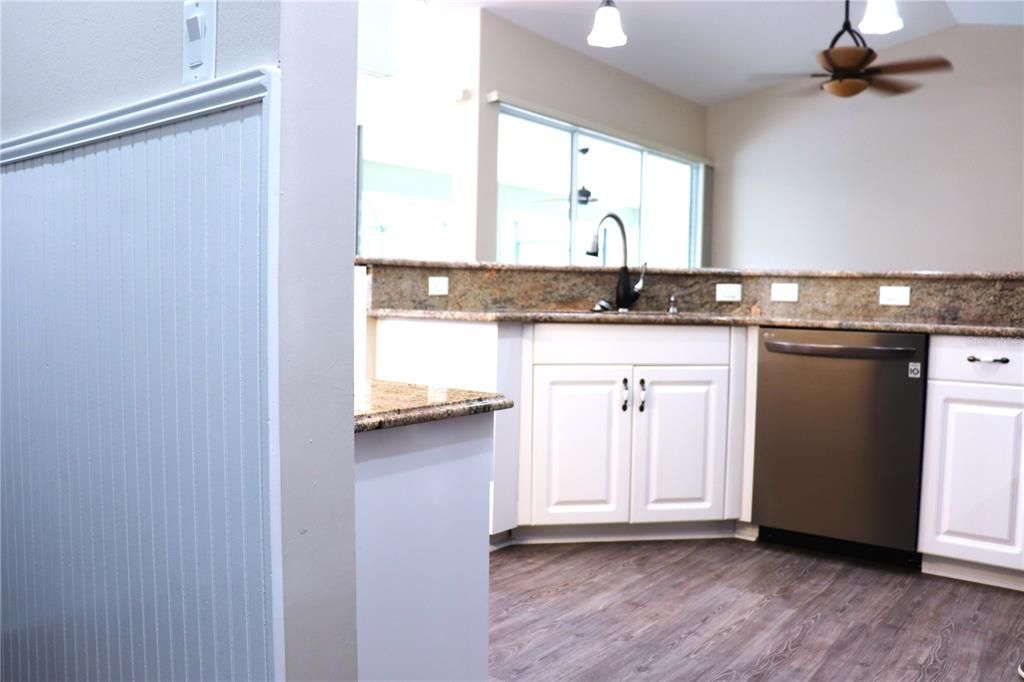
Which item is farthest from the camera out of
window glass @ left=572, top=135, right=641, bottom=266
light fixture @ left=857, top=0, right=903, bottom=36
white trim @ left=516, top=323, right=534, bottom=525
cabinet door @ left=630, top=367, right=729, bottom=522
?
window glass @ left=572, top=135, right=641, bottom=266

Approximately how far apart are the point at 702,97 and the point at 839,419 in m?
4.46

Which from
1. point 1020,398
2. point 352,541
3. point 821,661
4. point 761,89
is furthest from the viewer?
point 761,89

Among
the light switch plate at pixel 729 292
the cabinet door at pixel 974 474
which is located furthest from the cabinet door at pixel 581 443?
the cabinet door at pixel 974 474

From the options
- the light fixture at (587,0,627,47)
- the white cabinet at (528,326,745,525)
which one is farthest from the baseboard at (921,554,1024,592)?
the light fixture at (587,0,627,47)

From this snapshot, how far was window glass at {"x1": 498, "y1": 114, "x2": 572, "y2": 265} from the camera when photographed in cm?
508

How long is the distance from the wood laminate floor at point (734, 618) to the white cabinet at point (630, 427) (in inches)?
6.4

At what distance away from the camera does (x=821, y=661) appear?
6.26ft

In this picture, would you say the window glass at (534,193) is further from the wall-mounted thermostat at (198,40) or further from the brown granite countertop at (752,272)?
the wall-mounted thermostat at (198,40)

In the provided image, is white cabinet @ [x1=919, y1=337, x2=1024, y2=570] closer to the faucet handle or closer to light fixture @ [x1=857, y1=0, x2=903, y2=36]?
the faucet handle

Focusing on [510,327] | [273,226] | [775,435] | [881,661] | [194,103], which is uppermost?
[194,103]

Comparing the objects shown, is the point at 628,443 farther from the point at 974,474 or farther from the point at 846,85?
the point at 846,85

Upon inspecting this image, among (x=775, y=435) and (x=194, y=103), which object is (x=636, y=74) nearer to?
(x=775, y=435)

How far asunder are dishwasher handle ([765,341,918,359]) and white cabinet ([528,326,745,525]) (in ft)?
0.51

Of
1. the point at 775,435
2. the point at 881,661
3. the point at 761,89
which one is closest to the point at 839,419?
the point at 775,435
